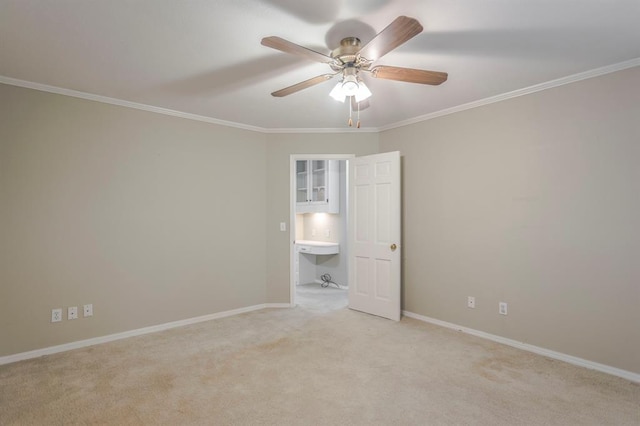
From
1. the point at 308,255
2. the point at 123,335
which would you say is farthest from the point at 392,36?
the point at 308,255

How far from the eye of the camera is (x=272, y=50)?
2512mm

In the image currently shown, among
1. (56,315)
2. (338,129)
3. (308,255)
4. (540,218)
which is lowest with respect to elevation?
(56,315)

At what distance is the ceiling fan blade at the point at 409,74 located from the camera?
2.33m

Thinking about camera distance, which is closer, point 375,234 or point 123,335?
point 123,335

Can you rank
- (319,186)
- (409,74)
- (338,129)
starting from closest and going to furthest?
(409,74) < (338,129) < (319,186)

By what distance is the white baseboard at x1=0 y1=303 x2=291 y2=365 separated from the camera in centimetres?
306

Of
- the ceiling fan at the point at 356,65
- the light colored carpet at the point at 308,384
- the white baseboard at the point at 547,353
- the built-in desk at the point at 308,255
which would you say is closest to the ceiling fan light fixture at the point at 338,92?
the ceiling fan at the point at 356,65

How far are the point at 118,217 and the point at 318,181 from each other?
3299mm

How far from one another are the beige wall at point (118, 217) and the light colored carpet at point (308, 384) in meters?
0.43

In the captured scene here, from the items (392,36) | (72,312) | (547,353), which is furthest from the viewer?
(72,312)

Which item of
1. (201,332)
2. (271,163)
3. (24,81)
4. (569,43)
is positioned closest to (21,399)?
(201,332)

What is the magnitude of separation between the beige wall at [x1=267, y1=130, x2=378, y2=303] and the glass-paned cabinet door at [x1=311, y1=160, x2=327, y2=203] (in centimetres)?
121

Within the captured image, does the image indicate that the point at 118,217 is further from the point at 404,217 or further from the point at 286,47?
the point at 404,217

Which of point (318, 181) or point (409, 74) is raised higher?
point (409, 74)
